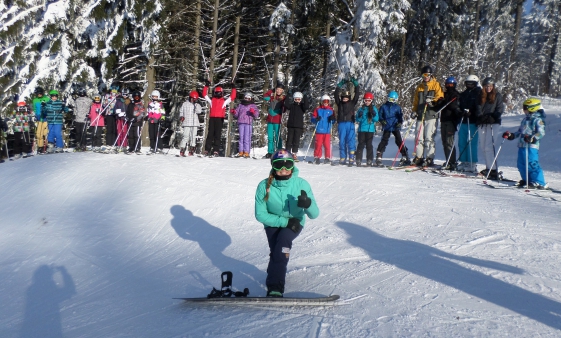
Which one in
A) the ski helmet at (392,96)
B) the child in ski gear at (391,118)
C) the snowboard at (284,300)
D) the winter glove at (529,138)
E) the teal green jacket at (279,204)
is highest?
the ski helmet at (392,96)

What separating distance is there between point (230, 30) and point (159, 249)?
19.5 m

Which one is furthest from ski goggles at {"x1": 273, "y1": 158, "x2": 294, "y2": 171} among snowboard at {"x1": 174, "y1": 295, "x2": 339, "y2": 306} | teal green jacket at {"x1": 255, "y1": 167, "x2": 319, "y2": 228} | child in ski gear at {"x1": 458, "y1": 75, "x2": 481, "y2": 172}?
child in ski gear at {"x1": 458, "y1": 75, "x2": 481, "y2": 172}

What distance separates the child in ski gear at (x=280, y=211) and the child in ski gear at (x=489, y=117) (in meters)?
7.00

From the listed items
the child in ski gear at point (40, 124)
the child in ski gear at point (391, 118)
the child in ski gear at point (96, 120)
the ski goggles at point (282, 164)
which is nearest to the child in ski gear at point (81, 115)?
the child in ski gear at point (96, 120)

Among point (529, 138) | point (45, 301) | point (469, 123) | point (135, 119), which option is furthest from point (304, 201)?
point (135, 119)

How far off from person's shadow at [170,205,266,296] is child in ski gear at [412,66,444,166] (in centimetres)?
612

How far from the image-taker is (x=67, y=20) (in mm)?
20156

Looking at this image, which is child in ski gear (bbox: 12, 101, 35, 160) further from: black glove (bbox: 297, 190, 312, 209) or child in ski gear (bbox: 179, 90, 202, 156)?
black glove (bbox: 297, 190, 312, 209)

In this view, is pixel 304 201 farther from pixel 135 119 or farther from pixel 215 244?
pixel 135 119

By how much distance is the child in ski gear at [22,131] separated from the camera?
679 inches

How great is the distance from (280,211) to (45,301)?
3.13m

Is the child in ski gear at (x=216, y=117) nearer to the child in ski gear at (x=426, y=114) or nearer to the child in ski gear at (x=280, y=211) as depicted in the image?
the child in ski gear at (x=426, y=114)

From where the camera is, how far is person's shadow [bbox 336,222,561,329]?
487 centimetres

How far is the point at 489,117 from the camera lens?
11047 mm
